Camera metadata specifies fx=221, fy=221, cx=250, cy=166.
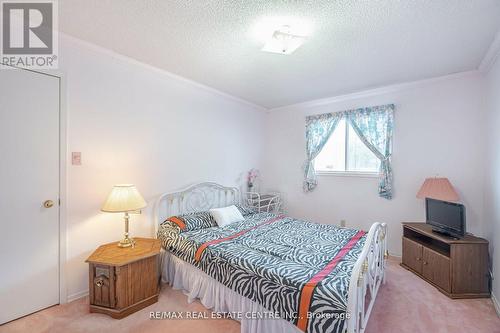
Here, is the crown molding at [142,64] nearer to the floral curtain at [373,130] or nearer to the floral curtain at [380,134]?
the floral curtain at [373,130]

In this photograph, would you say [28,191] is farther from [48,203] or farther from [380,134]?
[380,134]

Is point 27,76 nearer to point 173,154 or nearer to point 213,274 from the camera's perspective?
point 173,154

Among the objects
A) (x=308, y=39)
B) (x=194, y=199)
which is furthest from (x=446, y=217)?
A: (x=194, y=199)

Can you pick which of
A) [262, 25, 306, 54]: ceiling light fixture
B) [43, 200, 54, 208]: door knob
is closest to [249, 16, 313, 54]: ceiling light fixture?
[262, 25, 306, 54]: ceiling light fixture

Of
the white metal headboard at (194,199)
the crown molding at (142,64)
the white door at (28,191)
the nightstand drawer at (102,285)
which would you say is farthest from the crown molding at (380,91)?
the nightstand drawer at (102,285)

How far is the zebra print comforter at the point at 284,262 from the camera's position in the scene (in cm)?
140

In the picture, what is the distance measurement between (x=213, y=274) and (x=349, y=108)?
3274 millimetres

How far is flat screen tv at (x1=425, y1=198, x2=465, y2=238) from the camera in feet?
7.86

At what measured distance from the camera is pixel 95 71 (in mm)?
2330

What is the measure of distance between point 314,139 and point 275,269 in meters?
2.88

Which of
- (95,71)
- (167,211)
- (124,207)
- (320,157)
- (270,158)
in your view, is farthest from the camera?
(270,158)

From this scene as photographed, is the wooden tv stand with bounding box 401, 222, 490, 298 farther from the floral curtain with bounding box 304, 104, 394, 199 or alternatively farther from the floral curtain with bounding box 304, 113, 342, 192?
the floral curtain with bounding box 304, 113, 342, 192

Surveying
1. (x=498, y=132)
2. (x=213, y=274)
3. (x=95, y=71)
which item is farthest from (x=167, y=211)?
(x=498, y=132)

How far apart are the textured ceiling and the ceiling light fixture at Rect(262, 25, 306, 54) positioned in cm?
15
